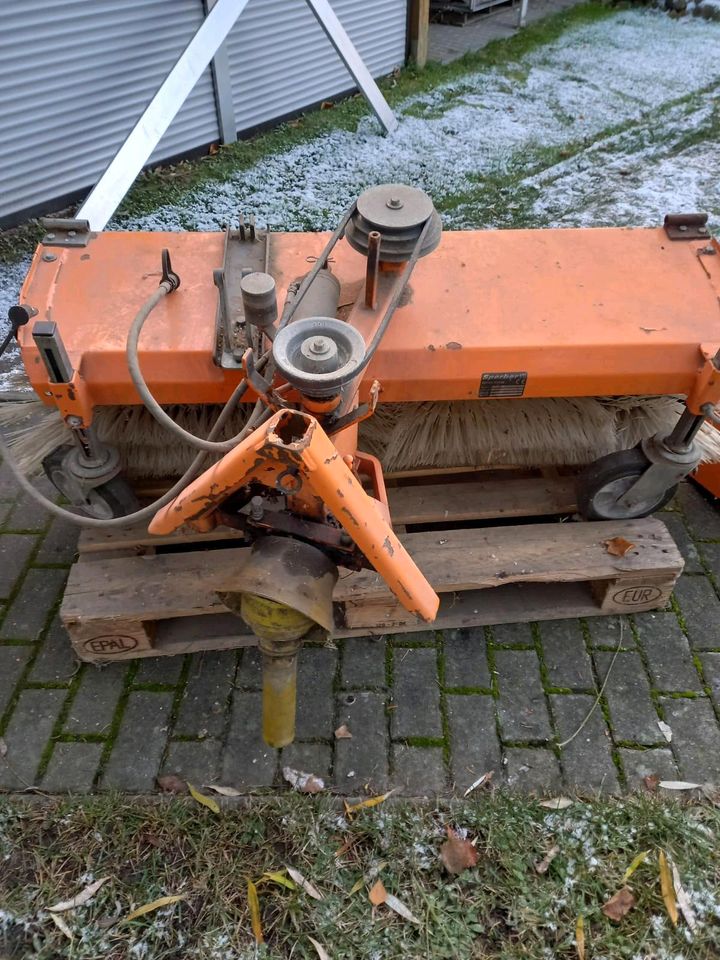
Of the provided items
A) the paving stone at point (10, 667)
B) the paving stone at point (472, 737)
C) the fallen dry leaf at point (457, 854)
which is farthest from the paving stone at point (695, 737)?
the paving stone at point (10, 667)

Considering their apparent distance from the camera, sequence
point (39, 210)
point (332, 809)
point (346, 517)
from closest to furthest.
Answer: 1. point (346, 517)
2. point (332, 809)
3. point (39, 210)

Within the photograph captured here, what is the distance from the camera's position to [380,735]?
2152 mm

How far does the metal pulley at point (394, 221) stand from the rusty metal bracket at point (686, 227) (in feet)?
2.82

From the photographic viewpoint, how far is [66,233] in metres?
2.12

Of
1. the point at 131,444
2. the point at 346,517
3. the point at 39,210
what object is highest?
the point at 346,517

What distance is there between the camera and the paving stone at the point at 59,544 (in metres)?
2.58

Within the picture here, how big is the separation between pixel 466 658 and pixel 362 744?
0.46 meters

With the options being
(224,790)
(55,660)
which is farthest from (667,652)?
(55,660)

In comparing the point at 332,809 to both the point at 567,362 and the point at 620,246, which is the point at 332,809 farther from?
the point at 620,246

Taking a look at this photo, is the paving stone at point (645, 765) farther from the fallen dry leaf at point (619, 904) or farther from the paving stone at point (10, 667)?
the paving stone at point (10, 667)

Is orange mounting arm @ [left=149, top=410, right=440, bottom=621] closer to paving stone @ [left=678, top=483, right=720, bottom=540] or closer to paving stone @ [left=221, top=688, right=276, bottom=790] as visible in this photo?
paving stone @ [left=221, top=688, right=276, bottom=790]

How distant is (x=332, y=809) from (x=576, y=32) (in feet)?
26.8

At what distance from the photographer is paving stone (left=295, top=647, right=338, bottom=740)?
217 centimetres

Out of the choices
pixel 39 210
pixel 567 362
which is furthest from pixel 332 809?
pixel 39 210
